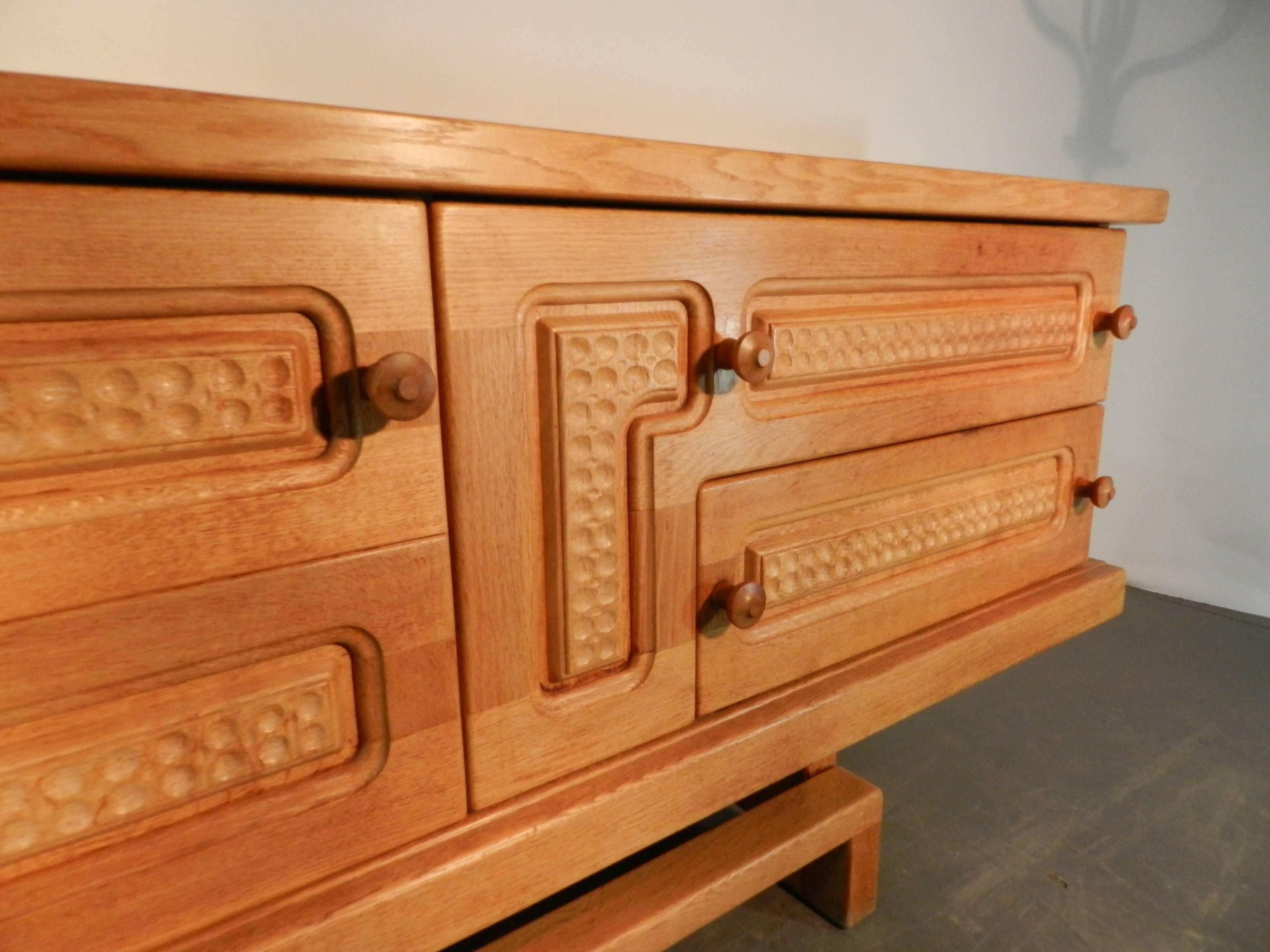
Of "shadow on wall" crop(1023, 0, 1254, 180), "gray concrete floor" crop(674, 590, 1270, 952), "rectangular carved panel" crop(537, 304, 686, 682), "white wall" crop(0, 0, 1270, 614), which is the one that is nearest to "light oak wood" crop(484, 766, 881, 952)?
"gray concrete floor" crop(674, 590, 1270, 952)

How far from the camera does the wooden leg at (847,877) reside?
2.58 feet

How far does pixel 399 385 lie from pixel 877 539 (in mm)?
438

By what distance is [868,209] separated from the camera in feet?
1.84

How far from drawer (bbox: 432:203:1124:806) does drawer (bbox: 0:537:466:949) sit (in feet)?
0.13

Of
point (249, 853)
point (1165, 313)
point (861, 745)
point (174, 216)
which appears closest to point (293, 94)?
point (174, 216)

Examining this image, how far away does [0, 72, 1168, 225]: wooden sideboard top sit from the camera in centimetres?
30

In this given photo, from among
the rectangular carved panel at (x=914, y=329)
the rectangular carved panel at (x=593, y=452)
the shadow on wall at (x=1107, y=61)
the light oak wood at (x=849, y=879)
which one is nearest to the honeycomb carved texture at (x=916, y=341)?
the rectangular carved panel at (x=914, y=329)

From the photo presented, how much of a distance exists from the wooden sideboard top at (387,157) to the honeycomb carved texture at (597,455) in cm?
9

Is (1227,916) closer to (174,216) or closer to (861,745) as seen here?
(861,745)

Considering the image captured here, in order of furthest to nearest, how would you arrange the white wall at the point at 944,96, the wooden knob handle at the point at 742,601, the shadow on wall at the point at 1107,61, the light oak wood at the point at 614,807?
the shadow on wall at the point at 1107,61 → the white wall at the point at 944,96 → the wooden knob handle at the point at 742,601 → the light oak wood at the point at 614,807

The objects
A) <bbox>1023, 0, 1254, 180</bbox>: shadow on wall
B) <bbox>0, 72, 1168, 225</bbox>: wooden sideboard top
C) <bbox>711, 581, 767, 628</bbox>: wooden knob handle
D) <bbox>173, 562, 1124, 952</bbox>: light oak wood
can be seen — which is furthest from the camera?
<bbox>1023, 0, 1254, 180</bbox>: shadow on wall

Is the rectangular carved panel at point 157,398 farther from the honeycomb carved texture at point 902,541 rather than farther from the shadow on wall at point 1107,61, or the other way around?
the shadow on wall at point 1107,61

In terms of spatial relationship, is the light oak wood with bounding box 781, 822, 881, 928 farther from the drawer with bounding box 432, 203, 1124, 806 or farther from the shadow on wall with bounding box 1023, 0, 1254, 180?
the shadow on wall with bounding box 1023, 0, 1254, 180

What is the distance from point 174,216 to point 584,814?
405 mm
